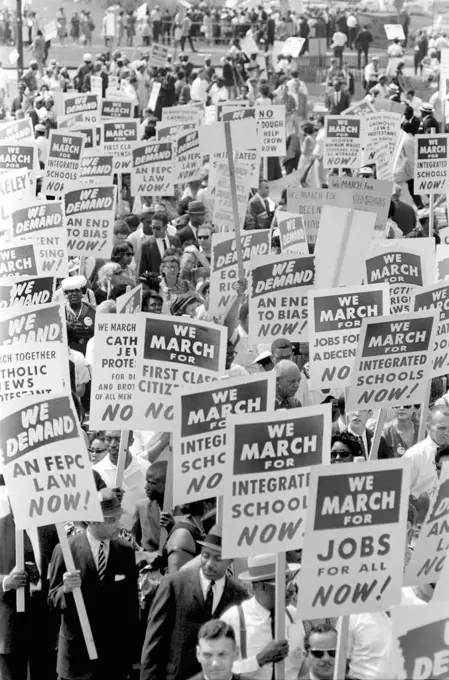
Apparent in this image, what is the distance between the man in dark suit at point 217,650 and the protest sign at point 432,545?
1.39 metres

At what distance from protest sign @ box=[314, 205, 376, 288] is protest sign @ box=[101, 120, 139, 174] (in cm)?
710

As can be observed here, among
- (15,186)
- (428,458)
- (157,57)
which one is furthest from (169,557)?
(157,57)

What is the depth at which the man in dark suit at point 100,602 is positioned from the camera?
27.1ft

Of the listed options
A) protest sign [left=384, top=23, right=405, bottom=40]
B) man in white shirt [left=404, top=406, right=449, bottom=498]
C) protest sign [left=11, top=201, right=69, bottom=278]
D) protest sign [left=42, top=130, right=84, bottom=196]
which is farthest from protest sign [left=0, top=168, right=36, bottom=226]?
protest sign [left=384, top=23, right=405, bottom=40]

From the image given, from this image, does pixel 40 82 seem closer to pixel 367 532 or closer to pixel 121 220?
pixel 121 220

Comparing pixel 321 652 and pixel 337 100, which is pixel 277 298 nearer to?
pixel 321 652

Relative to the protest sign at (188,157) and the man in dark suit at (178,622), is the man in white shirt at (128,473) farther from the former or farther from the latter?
the protest sign at (188,157)

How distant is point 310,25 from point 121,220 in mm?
31160

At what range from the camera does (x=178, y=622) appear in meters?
7.72

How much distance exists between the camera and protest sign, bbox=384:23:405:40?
45.4 m

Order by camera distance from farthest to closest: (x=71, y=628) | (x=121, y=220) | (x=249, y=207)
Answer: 1. (x=249, y=207)
2. (x=121, y=220)
3. (x=71, y=628)

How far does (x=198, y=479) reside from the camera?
883 cm

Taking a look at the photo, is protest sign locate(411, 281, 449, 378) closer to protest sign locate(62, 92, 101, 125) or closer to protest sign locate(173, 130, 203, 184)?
protest sign locate(173, 130, 203, 184)

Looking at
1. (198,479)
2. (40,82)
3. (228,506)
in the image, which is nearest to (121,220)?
(198,479)
